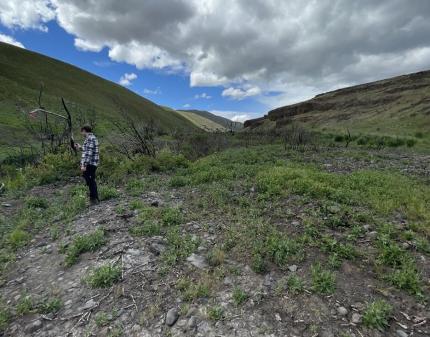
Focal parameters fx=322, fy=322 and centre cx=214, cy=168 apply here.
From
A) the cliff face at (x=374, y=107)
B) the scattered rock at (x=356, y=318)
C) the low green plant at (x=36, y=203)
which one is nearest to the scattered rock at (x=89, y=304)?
the scattered rock at (x=356, y=318)

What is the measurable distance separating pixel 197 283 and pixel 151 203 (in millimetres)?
4644

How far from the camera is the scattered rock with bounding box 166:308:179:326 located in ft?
15.6

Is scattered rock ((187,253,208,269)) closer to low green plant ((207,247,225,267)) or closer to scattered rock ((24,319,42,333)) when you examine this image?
low green plant ((207,247,225,267))

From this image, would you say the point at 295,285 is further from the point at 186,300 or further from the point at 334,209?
the point at 334,209

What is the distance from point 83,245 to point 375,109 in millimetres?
60889

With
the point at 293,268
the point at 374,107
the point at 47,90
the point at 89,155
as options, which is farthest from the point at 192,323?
the point at 47,90

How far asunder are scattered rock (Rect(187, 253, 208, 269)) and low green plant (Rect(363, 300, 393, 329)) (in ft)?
9.22

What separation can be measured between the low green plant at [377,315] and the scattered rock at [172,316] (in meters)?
2.70

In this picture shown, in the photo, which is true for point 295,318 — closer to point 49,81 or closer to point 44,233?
point 44,233

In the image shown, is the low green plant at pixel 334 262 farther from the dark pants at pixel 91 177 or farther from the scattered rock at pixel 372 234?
the dark pants at pixel 91 177

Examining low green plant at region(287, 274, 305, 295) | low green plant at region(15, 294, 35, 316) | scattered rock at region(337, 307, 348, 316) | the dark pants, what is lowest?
low green plant at region(15, 294, 35, 316)

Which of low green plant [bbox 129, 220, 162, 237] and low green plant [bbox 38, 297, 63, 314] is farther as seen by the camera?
low green plant [bbox 129, 220, 162, 237]

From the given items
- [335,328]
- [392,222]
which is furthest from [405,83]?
[335,328]

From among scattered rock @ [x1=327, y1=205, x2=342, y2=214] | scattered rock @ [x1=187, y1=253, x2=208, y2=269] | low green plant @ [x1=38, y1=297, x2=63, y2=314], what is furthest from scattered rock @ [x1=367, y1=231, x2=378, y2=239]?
low green plant @ [x1=38, y1=297, x2=63, y2=314]
